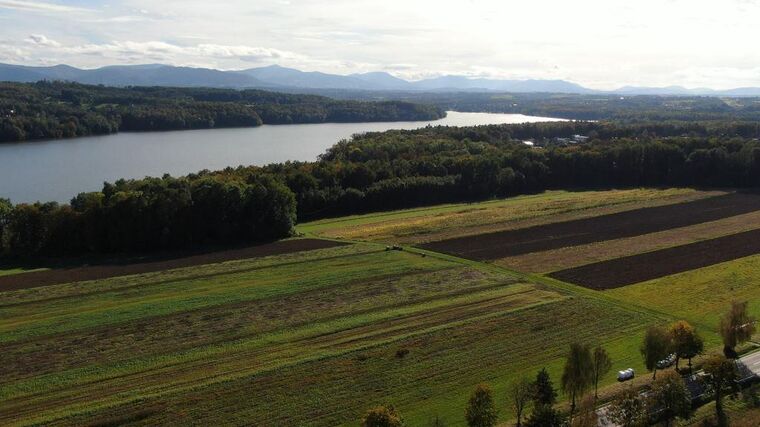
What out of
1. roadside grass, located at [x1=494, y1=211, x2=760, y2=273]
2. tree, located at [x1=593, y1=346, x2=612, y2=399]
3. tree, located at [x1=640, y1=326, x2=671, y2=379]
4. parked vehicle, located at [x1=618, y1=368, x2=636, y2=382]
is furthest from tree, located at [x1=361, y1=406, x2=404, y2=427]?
roadside grass, located at [x1=494, y1=211, x2=760, y2=273]

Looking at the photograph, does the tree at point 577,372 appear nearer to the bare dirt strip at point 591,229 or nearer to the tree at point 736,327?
the tree at point 736,327

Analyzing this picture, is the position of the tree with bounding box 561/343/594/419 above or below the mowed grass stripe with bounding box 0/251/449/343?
above

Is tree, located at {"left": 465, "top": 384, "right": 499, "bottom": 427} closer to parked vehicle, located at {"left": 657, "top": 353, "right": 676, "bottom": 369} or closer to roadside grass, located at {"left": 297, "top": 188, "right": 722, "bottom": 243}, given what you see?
parked vehicle, located at {"left": 657, "top": 353, "right": 676, "bottom": 369}

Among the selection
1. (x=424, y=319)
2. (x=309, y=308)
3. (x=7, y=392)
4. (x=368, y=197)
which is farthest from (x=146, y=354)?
(x=368, y=197)

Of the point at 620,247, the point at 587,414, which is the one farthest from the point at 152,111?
the point at 587,414

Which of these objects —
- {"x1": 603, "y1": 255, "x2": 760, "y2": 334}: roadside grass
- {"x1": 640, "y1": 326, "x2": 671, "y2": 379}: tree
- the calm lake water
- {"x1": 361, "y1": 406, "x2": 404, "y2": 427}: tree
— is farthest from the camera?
the calm lake water
